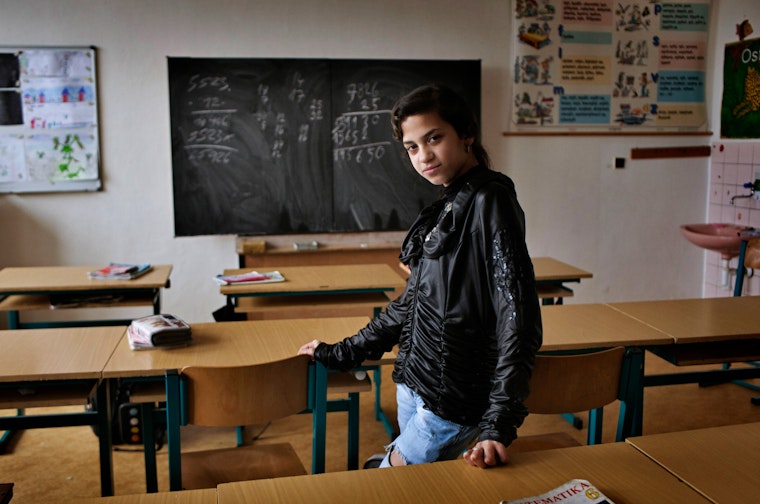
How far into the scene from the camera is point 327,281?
3680mm

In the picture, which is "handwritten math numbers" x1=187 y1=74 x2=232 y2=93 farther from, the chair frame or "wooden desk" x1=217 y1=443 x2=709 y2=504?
"wooden desk" x1=217 y1=443 x2=709 y2=504

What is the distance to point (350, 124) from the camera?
5.09 meters

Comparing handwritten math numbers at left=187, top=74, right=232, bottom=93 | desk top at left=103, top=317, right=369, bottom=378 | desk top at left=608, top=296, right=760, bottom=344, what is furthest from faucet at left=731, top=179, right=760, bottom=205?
handwritten math numbers at left=187, top=74, right=232, bottom=93

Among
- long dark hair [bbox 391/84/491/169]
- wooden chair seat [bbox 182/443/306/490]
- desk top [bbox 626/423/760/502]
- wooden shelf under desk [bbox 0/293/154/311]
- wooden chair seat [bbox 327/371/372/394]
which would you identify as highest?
long dark hair [bbox 391/84/491/169]

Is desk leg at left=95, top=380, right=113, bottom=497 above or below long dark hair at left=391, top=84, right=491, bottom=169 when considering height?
below

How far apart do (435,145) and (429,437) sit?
0.64 m

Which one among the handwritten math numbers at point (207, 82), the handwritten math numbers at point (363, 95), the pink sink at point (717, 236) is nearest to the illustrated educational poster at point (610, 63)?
the pink sink at point (717, 236)

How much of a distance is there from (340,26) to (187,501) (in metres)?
4.24

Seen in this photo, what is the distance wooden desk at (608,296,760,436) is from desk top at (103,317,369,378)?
44.5 inches

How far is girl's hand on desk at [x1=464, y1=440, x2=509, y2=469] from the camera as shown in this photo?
4.56 ft

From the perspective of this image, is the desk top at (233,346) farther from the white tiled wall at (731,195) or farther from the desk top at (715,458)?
the white tiled wall at (731,195)

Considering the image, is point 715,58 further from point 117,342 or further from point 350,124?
point 117,342

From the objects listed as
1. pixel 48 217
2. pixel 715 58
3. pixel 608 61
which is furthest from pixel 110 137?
pixel 715 58

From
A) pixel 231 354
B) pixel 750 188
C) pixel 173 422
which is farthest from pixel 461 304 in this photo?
pixel 750 188
